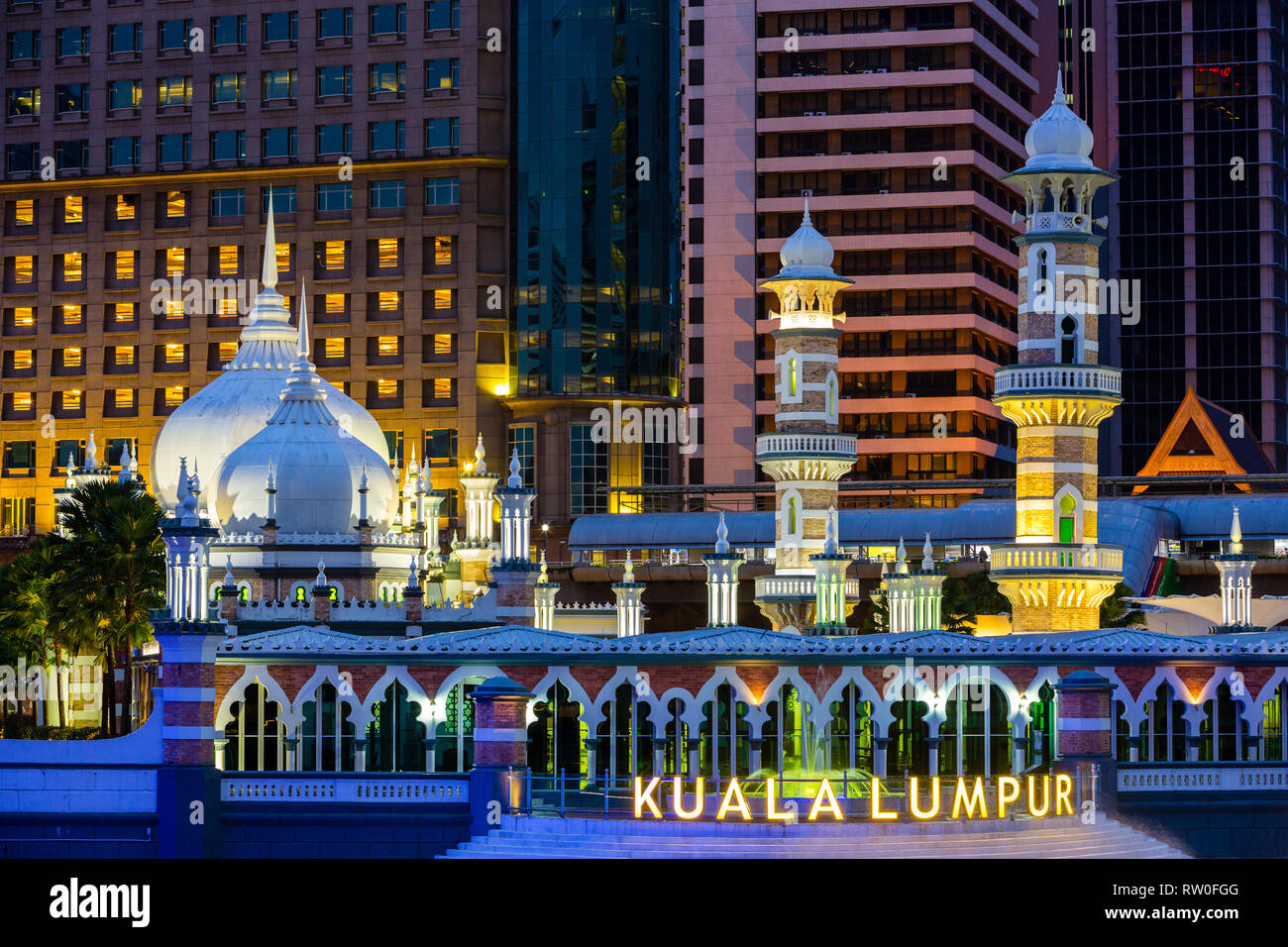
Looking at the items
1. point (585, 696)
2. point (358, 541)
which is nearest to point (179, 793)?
point (585, 696)

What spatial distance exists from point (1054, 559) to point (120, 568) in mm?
30920

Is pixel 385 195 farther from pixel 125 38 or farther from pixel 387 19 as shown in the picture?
pixel 125 38

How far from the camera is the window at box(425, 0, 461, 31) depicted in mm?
144000

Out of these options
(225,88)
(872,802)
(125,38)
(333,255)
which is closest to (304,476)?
(872,802)

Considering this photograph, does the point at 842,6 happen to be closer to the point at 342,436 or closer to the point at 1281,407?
the point at 1281,407

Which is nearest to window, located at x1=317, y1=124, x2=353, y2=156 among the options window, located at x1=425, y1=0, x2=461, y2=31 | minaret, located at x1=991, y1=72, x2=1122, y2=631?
window, located at x1=425, y1=0, x2=461, y2=31

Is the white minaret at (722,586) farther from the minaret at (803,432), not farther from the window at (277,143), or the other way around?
the window at (277,143)

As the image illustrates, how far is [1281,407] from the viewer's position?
177 metres

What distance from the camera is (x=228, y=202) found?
149000 millimetres

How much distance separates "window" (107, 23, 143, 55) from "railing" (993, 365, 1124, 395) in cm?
9489

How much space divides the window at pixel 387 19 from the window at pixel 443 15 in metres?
1.72

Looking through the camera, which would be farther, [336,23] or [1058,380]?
[336,23]

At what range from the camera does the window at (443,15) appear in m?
144
